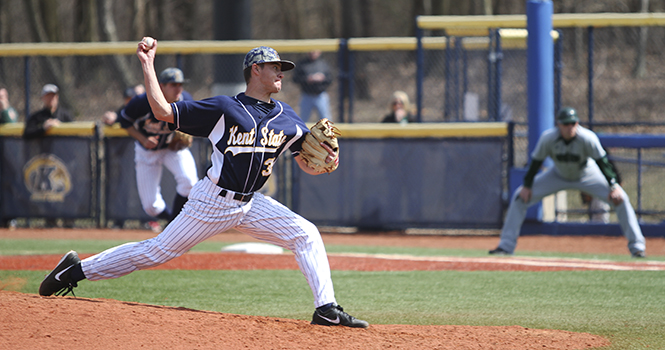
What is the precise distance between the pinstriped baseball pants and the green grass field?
0.76 m

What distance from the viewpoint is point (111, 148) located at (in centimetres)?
1146

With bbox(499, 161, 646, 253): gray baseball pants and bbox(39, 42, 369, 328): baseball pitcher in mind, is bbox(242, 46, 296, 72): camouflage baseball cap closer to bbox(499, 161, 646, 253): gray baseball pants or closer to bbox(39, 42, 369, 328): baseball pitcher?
bbox(39, 42, 369, 328): baseball pitcher

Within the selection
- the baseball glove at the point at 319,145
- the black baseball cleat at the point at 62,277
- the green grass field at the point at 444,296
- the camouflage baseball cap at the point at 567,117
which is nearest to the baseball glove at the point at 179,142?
the green grass field at the point at 444,296

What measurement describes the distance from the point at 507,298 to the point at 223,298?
218cm

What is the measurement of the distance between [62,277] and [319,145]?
175 cm

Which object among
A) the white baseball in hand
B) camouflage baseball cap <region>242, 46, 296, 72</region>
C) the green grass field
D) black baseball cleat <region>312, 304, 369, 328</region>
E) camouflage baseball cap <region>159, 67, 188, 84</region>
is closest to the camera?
the white baseball in hand

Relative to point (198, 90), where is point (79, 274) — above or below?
below

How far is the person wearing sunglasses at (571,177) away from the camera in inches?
314

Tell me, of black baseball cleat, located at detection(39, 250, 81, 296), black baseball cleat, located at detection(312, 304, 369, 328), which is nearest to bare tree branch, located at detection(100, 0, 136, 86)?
black baseball cleat, located at detection(39, 250, 81, 296)

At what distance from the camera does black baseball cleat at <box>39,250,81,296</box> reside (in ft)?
14.7

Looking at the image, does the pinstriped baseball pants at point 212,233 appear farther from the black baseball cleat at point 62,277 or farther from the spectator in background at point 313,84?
the spectator in background at point 313,84

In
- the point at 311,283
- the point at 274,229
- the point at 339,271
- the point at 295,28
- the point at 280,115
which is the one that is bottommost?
the point at 339,271

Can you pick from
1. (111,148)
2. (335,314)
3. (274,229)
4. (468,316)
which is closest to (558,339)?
(468,316)

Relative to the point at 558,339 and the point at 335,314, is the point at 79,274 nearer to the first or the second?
the point at 335,314
